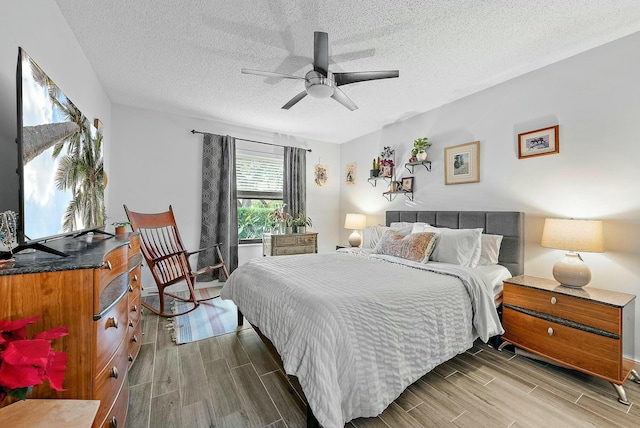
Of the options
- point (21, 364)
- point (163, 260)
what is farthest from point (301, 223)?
point (21, 364)

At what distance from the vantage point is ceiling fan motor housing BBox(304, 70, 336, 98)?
2.08m

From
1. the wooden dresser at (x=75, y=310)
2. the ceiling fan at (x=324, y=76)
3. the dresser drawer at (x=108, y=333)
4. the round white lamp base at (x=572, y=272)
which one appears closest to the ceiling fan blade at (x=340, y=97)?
the ceiling fan at (x=324, y=76)

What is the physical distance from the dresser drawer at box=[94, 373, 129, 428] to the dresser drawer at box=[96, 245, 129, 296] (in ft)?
1.77

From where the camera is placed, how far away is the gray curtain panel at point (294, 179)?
15.1 ft

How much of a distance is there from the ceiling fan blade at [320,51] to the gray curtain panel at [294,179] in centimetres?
260

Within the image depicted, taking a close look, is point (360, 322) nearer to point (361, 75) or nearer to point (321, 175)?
point (361, 75)

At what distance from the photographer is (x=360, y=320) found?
4.75ft

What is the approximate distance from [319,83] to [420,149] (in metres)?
1.92

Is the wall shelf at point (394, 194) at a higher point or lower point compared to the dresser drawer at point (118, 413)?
higher


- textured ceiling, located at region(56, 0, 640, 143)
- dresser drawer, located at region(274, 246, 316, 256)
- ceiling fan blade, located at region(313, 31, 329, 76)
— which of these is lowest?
dresser drawer, located at region(274, 246, 316, 256)

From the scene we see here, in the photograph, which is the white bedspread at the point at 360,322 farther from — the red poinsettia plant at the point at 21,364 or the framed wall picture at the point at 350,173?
the framed wall picture at the point at 350,173

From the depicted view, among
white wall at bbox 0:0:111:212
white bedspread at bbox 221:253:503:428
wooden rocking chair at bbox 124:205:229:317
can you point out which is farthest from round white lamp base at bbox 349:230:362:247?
white wall at bbox 0:0:111:212

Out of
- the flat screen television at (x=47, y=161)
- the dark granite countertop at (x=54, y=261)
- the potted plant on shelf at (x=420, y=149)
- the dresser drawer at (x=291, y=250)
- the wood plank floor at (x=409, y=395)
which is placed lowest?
the wood plank floor at (x=409, y=395)

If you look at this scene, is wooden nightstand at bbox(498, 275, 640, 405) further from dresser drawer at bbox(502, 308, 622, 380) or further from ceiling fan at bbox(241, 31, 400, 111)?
ceiling fan at bbox(241, 31, 400, 111)
